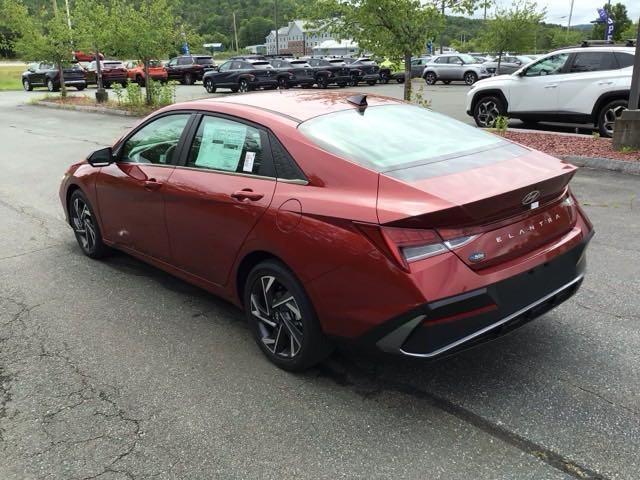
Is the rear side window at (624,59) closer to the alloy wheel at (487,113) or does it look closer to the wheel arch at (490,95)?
the wheel arch at (490,95)

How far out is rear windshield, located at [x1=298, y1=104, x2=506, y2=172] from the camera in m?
3.24

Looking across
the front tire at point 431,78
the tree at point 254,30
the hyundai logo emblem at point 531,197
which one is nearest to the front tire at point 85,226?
the hyundai logo emblem at point 531,197

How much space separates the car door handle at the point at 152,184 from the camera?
167 inches

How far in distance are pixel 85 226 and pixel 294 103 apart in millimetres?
2780

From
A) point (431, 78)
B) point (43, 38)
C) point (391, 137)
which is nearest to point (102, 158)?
point (391, 137)

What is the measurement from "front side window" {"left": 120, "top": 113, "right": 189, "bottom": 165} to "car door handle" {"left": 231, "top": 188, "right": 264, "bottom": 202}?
940mm

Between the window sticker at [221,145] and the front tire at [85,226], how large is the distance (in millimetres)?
1859

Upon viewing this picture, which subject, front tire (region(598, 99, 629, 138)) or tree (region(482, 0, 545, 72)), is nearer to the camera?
front tire (region(598, 99, 629, 138))

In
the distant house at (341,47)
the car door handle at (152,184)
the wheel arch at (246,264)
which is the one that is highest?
the distant house at (341,47)

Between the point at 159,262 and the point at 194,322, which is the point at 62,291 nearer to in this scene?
the point at 159,262

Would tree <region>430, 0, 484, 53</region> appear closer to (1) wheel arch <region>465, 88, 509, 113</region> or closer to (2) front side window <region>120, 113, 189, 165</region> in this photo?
(1) wheel arch <region>465, 88, 509, 113</region>

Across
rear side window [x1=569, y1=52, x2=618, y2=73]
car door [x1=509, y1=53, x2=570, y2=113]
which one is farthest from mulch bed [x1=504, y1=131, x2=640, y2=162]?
rear side window [x1=569, y1=52, x2=618, y2=73]

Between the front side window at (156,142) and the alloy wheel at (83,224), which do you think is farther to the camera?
the alloy wheel at (83,224)

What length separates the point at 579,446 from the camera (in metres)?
2.70
